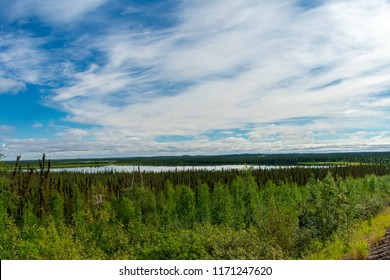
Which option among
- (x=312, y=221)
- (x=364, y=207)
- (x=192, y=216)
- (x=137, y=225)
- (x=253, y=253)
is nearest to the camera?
(x=253, y=253)

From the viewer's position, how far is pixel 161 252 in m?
27.0

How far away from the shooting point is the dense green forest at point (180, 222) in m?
27.8

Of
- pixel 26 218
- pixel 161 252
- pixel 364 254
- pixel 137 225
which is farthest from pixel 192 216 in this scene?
pixel 364 254

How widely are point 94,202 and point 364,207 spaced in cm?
6485

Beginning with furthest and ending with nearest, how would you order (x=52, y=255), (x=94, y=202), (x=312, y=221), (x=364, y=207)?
(x=94, y=202) < (x=364, y=207) < (x=312, y=221) < (x=52, y=255)

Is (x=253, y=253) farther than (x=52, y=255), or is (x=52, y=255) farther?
(x=52, y=255)

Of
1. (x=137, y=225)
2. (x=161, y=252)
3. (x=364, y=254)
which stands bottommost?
(x=137, y=225)

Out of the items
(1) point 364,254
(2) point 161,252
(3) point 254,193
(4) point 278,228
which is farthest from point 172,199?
(1) point 364,254

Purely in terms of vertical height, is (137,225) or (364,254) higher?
(364,254)

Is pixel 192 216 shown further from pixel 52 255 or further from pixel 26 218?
pixel 52 255

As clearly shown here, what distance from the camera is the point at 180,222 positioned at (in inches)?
2894

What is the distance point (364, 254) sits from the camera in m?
14.2

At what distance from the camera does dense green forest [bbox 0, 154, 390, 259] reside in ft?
91.1

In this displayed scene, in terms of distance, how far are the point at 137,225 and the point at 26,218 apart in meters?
19.3
